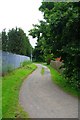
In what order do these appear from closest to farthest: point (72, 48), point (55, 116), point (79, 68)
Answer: point (55, 116) < point (72, 48) < point (79, 68)

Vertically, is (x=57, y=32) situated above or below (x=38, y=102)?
above

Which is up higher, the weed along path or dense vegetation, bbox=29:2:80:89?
dense vegetation, bbox=29:2:80:89

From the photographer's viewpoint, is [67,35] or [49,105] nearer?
[49,105]

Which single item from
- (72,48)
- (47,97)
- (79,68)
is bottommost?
(47,97)

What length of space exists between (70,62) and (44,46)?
390 cm

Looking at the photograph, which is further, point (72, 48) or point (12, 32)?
point (12, 32)

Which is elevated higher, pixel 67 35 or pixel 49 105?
pixel 67 35

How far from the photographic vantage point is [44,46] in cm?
1995

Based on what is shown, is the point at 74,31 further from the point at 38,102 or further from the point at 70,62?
the point at 38,102

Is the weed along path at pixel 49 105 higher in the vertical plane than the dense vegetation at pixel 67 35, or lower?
lower

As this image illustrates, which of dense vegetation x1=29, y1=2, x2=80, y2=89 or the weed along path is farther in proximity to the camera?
dense vegetation x1=29, y1=2, x2=80, y2=89

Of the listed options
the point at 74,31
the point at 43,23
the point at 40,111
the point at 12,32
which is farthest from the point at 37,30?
the point at 12,32

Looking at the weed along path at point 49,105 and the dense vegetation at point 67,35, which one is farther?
the dense vegetation at point 67,35

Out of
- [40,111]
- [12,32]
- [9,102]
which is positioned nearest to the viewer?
[40,111]
